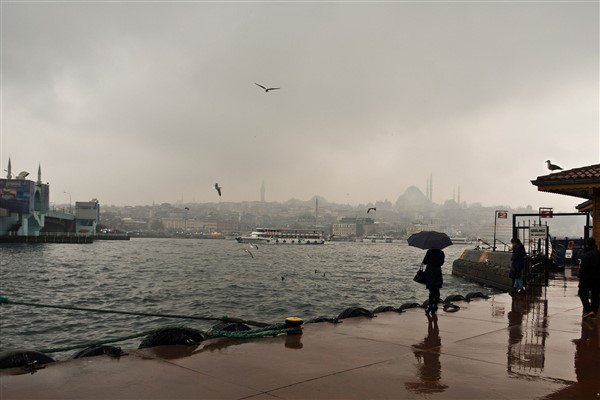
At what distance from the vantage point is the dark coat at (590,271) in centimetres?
1023

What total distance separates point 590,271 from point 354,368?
6.77 m

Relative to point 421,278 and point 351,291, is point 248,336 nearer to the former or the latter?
point 421,278

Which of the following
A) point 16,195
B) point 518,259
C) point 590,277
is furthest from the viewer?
point 16,195

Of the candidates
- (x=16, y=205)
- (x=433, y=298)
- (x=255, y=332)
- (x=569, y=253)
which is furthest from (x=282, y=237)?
(x=255, y=332)

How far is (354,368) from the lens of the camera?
6.38 metres

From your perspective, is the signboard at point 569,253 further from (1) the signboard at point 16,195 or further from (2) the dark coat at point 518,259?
(1) the signboard at point 16,195

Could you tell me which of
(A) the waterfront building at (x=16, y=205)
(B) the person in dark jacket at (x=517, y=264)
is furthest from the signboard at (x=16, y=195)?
(B) the person in dark jacket at (x=517, y=264)

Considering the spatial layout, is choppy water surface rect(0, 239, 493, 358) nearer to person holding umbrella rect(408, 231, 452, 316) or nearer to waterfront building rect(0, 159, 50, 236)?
person holding umbrella rect(408, 231, 452, 316)

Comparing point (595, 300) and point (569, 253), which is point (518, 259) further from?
point (569, 253)

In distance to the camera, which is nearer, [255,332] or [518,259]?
[255,332]

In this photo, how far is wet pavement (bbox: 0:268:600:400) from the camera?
5.31 metres

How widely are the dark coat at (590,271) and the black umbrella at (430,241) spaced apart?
2752mm

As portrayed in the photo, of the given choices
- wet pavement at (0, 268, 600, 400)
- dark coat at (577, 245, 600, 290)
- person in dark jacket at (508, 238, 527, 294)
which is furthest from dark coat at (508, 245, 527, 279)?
wet pavement at (0, 268, 600, 400)

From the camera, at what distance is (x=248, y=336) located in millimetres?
8234
